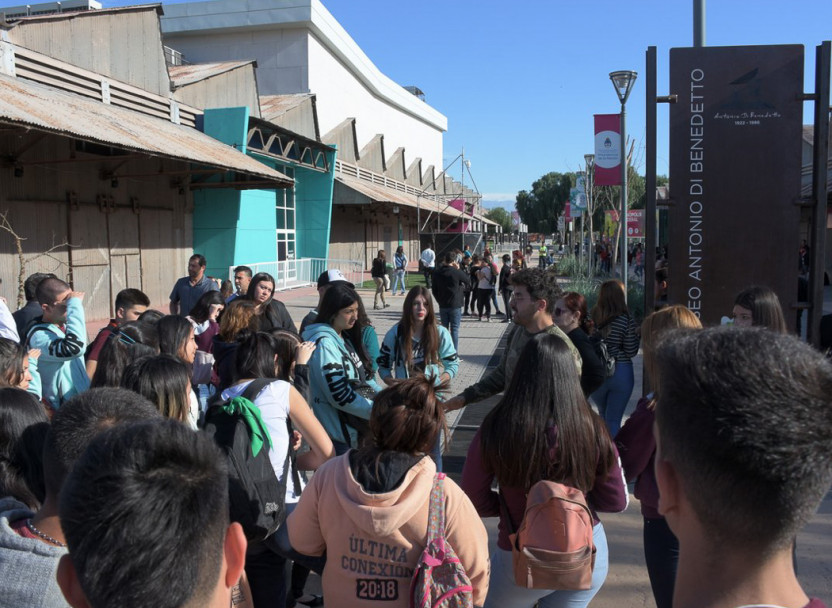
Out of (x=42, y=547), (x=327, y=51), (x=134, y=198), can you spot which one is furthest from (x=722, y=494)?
(x=327, y=51)

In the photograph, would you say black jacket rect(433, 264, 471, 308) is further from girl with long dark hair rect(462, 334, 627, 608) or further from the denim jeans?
girl with long dark hair rect(462, 334, 627, 608)

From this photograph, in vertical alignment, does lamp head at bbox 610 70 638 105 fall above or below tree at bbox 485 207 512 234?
below

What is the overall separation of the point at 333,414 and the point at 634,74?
31.6 ft

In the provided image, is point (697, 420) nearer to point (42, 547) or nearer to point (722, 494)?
point (722, 494)

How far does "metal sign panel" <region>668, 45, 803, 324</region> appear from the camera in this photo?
17.7ft

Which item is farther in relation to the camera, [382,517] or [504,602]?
[504,602]

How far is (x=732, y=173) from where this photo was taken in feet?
18.2

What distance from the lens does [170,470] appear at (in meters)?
1.23

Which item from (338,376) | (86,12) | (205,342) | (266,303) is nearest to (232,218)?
(86,12)

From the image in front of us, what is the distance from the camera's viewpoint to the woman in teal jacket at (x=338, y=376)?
155 inches

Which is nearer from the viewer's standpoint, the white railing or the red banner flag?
the red banner flag

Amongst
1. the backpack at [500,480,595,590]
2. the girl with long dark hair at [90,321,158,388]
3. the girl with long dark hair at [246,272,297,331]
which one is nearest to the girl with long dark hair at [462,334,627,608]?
the backpack at [500,480,595,590]

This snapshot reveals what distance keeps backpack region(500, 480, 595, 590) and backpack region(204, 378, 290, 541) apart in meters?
1.06

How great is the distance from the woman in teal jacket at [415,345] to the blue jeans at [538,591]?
238cm
